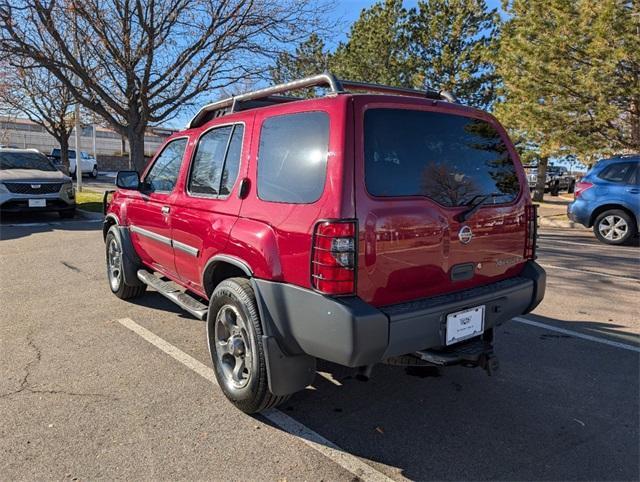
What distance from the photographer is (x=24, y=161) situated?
40.7 ft

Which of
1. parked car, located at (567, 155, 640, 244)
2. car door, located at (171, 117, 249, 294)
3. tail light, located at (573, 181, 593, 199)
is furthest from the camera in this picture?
tail light, located at (573, 181, 593, 199)

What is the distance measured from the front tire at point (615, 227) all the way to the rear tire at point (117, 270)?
9180 millimetres

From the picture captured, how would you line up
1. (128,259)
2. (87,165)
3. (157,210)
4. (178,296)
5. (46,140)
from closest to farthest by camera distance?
1. (178,296)
2. (157,210)
3. (128,259)
4. (87,165)
5. (46,140)

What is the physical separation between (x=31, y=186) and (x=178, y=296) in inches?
355

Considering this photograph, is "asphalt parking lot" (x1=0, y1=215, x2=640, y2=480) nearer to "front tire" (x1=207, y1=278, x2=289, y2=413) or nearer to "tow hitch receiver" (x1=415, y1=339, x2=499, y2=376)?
"front tire" (x1=207, y1=278, x2=289, y2=413)

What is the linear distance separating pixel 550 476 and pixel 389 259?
138 cm

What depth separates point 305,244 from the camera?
2.53 metres

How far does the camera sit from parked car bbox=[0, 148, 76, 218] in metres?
10.8

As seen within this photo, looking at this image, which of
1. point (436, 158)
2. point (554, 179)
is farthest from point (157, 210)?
point (554, 179)

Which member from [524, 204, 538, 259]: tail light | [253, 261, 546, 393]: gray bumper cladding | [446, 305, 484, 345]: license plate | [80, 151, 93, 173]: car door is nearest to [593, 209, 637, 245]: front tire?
[524, 204, 538, 259]: tail light

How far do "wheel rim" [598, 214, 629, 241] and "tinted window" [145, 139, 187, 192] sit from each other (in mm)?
→ 9166

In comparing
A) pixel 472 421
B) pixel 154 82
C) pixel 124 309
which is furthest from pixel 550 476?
pixel 154 82

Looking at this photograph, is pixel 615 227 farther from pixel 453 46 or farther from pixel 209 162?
pixel 453 46

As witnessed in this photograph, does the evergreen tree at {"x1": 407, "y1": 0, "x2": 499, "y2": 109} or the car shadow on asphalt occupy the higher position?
the evergreen tree at {"x1": 407, "y1": 0, "x2": 499, "y2": 109}
